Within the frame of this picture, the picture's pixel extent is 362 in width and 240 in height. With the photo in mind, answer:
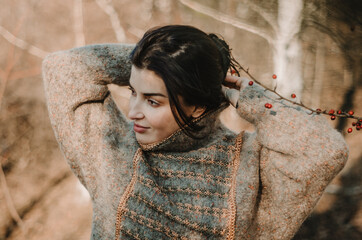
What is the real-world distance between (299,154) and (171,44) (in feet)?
1.49

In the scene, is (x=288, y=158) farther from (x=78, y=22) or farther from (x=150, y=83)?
(x=78, y=22)

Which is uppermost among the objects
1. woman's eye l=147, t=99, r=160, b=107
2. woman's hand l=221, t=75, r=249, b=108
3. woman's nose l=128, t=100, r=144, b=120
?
woman's hand l=221, t=75, r=249, b=108

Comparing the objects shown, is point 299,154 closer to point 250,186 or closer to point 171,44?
point 250,186

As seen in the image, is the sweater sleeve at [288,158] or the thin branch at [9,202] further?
the thin branch at [9,202]

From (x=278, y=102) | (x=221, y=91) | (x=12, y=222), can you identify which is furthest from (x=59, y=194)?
(x=278, y=102)

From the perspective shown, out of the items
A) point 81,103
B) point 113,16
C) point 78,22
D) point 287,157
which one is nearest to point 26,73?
point 78,22

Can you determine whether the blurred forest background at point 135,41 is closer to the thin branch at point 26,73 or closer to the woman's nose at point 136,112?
the thin branch at point 26,73

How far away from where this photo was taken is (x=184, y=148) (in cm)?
106

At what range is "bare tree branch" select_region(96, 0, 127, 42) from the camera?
6.16ft

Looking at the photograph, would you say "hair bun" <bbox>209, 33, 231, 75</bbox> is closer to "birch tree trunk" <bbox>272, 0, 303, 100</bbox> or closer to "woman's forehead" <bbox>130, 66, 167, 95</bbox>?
"woman's forehead" <bbox>130, 66, 167, 95</bbox>

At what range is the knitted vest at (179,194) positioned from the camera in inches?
38.4

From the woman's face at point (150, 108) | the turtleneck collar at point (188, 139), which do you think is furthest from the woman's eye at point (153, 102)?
the turtleneck collar at point (188, 139)

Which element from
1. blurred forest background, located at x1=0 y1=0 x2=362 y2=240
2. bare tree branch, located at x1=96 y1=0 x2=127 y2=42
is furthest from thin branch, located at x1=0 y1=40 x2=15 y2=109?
bare tree branch, located at x1=96 y1=0 x2=127 y2=42

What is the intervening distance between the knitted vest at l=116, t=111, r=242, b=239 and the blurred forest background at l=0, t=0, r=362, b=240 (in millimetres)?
758
